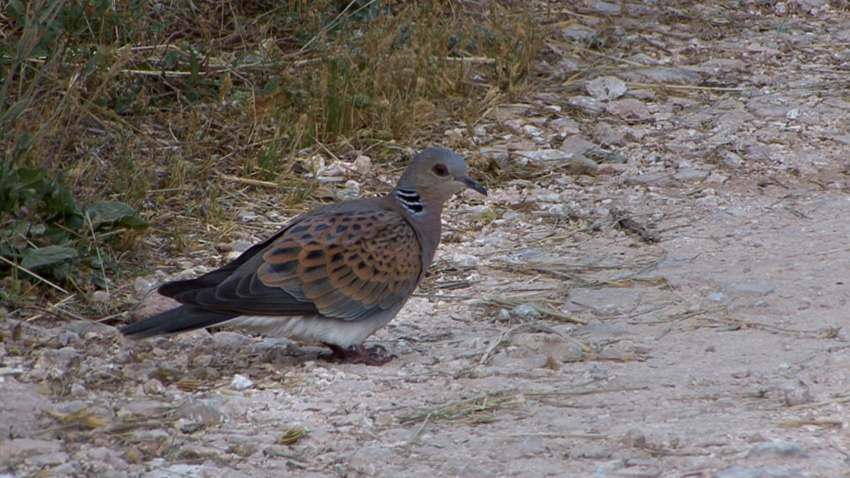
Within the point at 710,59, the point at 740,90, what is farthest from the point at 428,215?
the point at 710,59

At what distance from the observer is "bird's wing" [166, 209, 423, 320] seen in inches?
169

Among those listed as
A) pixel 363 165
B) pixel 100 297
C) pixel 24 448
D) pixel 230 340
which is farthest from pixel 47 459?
pixel 363 165

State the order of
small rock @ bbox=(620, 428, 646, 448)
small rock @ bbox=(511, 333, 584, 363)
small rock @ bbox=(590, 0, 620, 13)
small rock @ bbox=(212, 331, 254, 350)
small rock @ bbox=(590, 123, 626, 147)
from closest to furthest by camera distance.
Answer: small rock @ bbox=(620, 428, 646, 448) → small rock @ bbox=(511, 333, 584, 363) → small rock @ bbox=(212, 331, 254, 350) → small rock @ bbox=(590, 123, 626, 147) → small rock @ bbox=(590, 0, 620, 13)

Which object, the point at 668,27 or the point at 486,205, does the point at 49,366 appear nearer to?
the point at 486,205

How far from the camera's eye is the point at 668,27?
9406 mm

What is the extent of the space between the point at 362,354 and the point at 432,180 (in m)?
0.93

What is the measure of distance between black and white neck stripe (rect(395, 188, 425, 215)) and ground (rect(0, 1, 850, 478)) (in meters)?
0.46

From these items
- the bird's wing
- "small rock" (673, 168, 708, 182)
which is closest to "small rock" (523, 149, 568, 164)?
"small rock" (673, 168, 708, 182)

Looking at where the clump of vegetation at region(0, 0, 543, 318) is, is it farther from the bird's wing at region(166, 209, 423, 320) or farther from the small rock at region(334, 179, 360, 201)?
the bird's wing at region(166, 209, 423, 320)

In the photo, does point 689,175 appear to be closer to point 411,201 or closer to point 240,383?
point 411,201

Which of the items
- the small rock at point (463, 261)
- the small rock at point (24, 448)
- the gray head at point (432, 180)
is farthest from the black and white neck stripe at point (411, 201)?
the small rock at point (24, 448)

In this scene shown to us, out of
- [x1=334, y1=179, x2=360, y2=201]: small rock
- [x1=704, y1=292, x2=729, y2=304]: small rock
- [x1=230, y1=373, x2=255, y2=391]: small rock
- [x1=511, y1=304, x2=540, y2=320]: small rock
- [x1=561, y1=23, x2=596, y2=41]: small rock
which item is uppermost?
[x1=561, y1=23, x2=596, y2=41]: small rock

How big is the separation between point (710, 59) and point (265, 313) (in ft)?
17.8

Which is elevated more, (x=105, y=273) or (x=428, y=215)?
(x=428, y=215)
